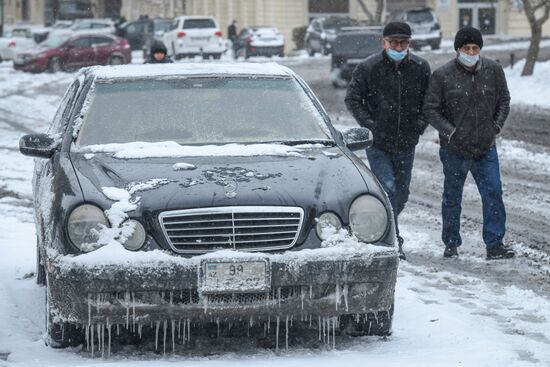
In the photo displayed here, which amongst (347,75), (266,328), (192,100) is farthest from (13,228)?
(347,75)


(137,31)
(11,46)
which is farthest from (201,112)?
(137,31)

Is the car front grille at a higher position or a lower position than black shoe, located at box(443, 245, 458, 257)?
higher

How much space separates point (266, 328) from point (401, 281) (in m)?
1.75

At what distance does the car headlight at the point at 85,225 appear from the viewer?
610 centimetres

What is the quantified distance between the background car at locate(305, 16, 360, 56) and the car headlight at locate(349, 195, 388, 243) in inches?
1659

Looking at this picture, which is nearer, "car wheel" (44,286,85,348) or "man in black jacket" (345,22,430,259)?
"car wheel" (44,286,85,348)

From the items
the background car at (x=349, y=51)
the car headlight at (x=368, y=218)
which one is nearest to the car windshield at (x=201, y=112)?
the car headlight at (x=368, y=218)

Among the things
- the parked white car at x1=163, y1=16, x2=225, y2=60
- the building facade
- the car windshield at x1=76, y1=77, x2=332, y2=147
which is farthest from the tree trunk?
the building facade

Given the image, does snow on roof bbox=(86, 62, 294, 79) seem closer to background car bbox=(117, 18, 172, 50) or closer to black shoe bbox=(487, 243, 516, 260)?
black shoe bbox=(487, 243, 516, 260)

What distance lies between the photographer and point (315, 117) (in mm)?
7566

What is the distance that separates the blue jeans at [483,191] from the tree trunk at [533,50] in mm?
19679

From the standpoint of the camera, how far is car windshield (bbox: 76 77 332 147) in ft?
23.9

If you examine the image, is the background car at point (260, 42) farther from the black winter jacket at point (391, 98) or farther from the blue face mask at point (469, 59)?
the blue face mask at point (469, 59)

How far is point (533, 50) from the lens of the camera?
2845 centimetres
